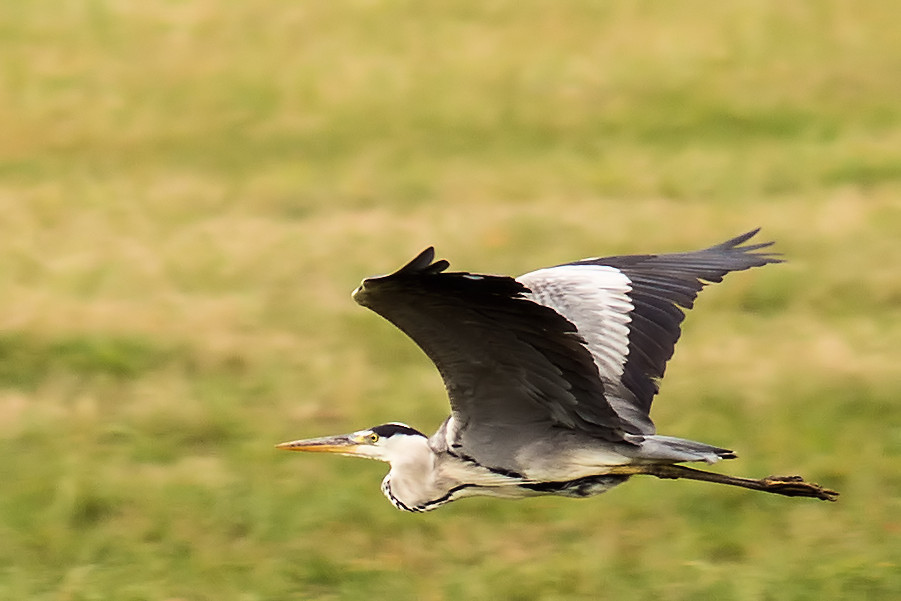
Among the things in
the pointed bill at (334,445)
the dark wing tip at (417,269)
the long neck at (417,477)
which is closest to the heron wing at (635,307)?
the long neck at (417,477)

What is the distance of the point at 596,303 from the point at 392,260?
14.8 ft

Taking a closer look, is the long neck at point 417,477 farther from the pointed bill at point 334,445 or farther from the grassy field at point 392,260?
the grassy field at point 392,260

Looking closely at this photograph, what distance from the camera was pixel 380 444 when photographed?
520 cm

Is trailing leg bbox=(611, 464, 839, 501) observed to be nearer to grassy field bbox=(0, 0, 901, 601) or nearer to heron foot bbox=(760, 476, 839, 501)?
heron foot bbox=(760, 476, 839, 501)

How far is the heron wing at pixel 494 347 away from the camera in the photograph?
391cm

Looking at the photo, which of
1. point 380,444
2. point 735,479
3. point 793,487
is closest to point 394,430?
point 380,444

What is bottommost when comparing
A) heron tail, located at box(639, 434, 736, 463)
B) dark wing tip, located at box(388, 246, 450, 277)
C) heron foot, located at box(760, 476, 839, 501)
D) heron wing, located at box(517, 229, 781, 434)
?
heron foot, located at box(760, 476, 839, 501)

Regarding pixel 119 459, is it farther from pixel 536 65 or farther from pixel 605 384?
pixel 536 65

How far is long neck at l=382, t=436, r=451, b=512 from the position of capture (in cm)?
504

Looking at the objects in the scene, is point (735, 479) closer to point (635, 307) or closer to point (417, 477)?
point (635, 307)

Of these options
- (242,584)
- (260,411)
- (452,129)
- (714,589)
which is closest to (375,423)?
(260,411)

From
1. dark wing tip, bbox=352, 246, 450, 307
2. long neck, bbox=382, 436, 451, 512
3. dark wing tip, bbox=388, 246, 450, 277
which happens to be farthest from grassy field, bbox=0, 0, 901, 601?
dark wing tip, bbox=388, 246, 450, 277

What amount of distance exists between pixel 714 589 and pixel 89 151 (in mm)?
8994

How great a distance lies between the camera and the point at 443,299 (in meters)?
4.04
